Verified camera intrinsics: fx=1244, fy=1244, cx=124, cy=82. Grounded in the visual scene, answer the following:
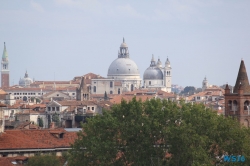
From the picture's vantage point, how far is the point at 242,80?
215 ft

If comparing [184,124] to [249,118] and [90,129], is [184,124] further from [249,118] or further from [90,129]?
[249,118]

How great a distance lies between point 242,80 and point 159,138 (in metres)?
14.7

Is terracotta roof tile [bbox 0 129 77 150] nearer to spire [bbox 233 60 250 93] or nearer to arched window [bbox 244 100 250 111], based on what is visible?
arched window [bbox 244 100 250 111]

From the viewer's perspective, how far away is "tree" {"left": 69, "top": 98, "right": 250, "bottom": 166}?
50375 mm

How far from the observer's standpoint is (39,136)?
60.4m

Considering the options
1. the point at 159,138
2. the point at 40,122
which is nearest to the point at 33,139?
the point at 159,138

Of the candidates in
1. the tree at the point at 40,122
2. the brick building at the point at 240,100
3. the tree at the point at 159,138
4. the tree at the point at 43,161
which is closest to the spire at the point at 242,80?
the brick building at the point at 240,100

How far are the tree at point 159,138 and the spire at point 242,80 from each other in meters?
11.3

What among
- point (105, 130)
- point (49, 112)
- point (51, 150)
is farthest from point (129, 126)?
point (49, 112)

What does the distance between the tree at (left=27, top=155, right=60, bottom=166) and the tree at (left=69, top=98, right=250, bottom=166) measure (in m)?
1.03

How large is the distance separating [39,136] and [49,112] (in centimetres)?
7483

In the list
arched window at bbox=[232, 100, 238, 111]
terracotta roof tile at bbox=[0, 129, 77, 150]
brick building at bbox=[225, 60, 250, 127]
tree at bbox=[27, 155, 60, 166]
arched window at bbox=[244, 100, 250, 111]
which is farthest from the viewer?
arched window at bbox=[232, 100, 238, 111]
